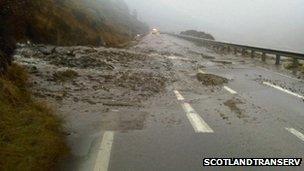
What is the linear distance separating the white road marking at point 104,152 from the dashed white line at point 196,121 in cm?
173

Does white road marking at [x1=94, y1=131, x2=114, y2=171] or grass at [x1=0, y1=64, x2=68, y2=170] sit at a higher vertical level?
grass at [x1=0, y1=64, x2=68, y2=170]

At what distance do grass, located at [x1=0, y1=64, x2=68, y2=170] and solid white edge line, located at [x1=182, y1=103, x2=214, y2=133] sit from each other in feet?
8.76

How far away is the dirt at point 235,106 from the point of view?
1042cm

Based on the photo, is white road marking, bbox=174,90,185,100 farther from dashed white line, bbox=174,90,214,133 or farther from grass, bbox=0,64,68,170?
grass, bbox=0,64,68,170

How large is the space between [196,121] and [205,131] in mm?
903

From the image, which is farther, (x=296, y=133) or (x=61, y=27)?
(x=61, y=27)

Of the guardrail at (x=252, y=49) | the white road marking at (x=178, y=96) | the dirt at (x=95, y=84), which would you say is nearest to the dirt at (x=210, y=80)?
the dirt at (x=95, y=84)

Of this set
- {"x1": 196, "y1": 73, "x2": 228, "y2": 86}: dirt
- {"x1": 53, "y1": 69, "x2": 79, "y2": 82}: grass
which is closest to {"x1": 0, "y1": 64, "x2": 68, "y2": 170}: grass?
{"x1": 53, "y1": 69, "x2": 79, "y2": 82}: grass

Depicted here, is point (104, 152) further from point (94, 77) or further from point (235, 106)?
point (94, 77)

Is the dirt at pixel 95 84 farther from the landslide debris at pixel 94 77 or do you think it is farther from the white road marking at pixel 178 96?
the white road marking at pixel 178 96

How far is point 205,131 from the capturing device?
870cm

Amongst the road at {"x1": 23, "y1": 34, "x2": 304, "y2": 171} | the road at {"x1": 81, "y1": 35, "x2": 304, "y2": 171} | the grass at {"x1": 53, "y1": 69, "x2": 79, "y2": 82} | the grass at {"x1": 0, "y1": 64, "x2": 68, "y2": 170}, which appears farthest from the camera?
the grass at {"x1": 53, "y1": 69, "x2": 79, "y2": 82}

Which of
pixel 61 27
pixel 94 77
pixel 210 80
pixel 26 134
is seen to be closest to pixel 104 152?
pixel 26 134

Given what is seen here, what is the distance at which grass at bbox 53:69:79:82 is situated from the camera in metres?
14.0
